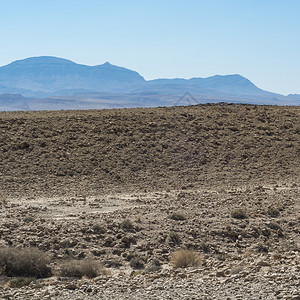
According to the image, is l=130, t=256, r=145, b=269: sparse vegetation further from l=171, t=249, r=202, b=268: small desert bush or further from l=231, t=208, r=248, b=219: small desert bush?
l=231, t=208, r=248, b=219: small desert bush

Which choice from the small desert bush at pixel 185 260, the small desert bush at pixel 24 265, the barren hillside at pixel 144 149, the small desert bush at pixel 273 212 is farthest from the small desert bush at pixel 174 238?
the barren hillside at pixel 144 149

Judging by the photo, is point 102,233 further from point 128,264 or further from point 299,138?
point 299,138

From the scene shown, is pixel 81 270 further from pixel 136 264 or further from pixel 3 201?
pixel 3 201

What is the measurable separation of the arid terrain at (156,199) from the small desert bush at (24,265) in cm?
17

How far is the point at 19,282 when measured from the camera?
11.4m

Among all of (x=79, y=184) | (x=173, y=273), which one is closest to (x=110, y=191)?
(x=79, y=184)

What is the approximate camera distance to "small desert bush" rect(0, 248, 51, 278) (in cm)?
1216

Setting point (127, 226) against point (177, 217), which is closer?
point (127, 226)

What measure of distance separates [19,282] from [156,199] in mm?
10867

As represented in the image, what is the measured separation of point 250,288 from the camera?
32.0ft

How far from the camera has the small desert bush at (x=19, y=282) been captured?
443 inches

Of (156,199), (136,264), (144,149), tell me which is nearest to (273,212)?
(156,199)

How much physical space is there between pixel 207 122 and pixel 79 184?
13598 mm

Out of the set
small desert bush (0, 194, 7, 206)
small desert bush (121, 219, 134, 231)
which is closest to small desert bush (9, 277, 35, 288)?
small desert bush (121, 219, 134, 231)
